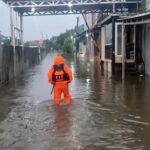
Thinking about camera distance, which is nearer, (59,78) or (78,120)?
(78,120)

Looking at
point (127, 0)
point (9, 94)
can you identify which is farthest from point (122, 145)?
point (127, 0)

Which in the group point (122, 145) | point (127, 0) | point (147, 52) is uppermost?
point (127, 0)

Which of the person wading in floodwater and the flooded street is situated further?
the person wading in floodwater

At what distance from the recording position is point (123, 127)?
8898mm

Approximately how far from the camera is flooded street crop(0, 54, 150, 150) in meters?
7.66

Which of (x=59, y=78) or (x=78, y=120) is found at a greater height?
(x=59, y=78)

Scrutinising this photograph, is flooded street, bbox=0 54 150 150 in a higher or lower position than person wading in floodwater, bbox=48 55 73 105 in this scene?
lower

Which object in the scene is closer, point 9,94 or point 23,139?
point 23,139

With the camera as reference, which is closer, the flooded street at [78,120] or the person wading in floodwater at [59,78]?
the flooded street at [78,120]

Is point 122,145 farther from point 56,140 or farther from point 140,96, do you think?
point 140,96

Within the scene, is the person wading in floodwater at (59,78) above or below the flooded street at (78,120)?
above

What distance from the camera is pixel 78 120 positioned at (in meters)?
9.70

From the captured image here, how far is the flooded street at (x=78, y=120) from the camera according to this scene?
766 cm

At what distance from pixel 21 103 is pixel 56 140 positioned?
201 inches
